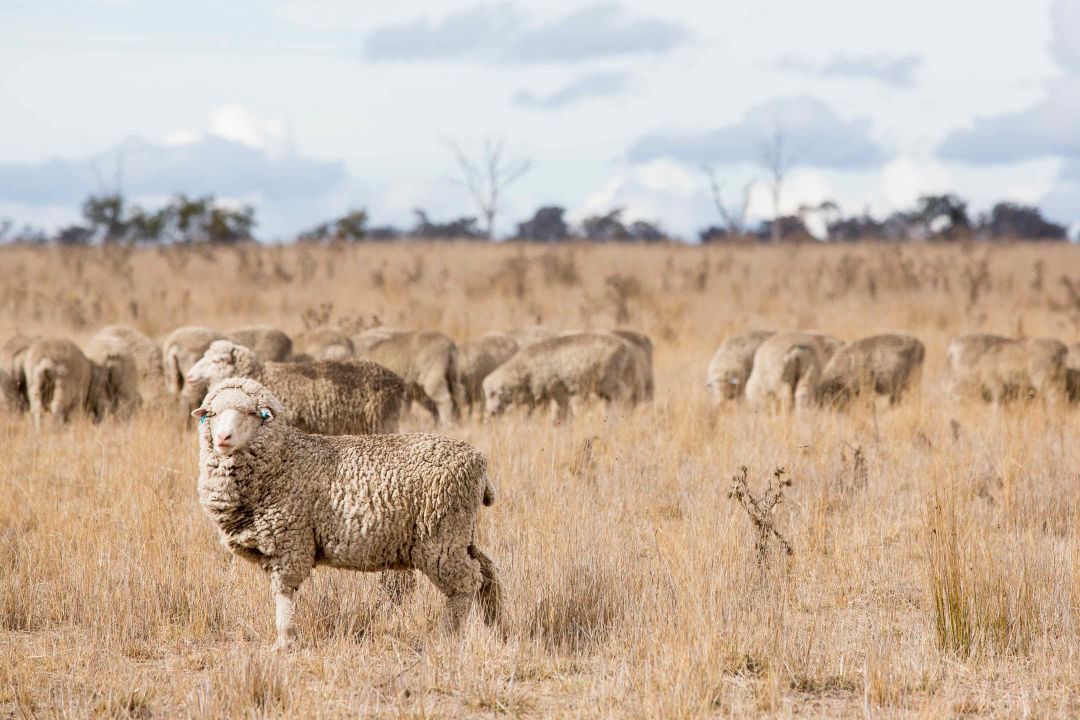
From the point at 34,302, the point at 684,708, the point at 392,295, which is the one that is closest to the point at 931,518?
the point at 684,708

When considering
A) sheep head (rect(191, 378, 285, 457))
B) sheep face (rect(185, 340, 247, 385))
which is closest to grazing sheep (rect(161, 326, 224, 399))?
sheep face (rect(185, 340, 247, 385))

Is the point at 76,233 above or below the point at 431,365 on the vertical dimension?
above

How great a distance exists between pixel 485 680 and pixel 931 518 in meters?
2.72

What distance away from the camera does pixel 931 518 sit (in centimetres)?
648

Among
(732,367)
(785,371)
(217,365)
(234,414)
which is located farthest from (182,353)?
(234,414)

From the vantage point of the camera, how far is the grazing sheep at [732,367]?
1391 cm

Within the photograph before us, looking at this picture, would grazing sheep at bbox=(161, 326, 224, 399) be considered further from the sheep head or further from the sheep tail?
the sheep tail

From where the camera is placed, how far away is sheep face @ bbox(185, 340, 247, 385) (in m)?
8.62

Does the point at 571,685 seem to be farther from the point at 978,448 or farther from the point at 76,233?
the point at 76,233

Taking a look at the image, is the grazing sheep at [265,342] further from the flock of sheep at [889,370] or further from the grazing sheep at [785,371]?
the grazing sheep at [785,371]

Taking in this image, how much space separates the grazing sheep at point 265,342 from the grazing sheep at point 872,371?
233 inches

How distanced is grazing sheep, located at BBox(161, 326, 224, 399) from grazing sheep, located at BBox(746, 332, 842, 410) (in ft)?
19.7

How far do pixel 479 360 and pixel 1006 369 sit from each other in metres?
5.98

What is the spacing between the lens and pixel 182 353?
12.4m
